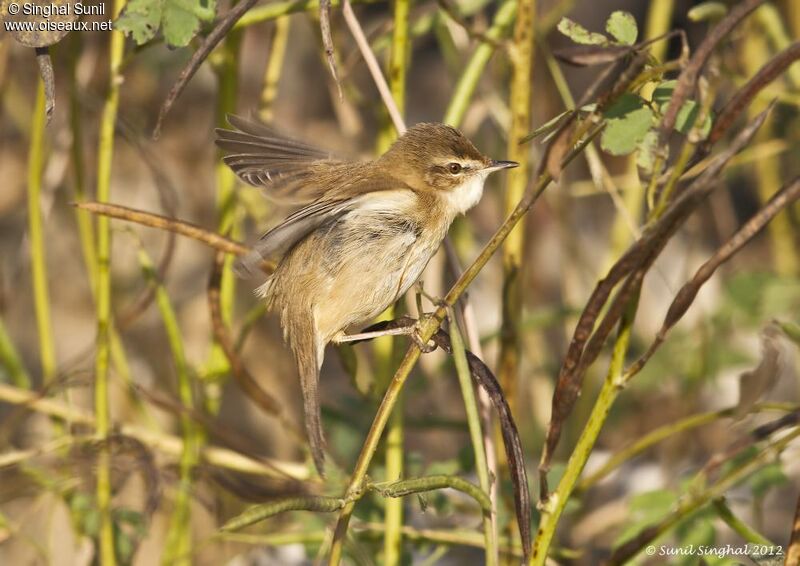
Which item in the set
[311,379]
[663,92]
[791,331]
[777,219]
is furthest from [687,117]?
[777,219]

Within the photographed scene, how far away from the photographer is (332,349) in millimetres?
4039

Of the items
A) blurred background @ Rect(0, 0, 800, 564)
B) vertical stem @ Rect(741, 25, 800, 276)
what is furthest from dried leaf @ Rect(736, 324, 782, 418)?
vertical stem @ Rect(741, 25, 800, 276)

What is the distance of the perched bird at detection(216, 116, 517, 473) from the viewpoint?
82.4 inches

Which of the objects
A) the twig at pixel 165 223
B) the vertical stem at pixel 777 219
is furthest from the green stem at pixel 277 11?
the vertical stem at pixel 777 219

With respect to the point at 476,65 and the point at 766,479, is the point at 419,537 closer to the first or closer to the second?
the point at 766,479

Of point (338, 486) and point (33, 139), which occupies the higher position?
point (33, 139)

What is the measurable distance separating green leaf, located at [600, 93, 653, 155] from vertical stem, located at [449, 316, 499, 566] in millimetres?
357

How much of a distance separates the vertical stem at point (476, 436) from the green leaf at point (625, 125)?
0.36 metres

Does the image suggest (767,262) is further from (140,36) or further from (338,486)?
(140,36)

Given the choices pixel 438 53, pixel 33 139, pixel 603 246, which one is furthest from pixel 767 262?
pixel 33 139

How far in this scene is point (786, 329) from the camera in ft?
5.14

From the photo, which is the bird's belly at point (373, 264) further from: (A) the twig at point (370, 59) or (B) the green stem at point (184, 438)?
(B) the green stem at point (184, 438)

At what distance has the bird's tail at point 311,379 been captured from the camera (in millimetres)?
1878

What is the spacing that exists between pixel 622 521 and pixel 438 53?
3.02 meters
